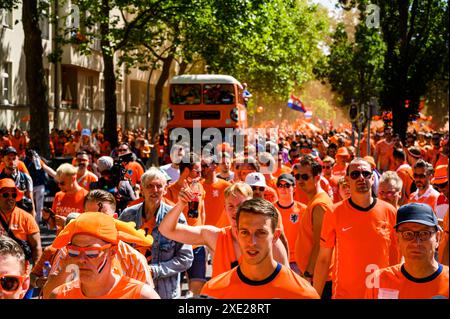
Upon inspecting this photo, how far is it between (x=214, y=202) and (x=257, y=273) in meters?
5.64

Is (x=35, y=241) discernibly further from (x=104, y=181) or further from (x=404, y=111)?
(x=404, y=111)

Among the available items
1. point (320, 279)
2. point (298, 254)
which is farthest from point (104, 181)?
point (320, 279)

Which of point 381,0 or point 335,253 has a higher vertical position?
point 381,0

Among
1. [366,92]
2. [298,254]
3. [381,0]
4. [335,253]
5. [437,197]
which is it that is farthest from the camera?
[366,92]

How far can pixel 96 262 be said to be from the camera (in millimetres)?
4094

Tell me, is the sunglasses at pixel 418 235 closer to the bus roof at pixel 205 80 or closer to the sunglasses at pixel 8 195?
the sunglasses at pixel 8 195

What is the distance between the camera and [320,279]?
6.21m

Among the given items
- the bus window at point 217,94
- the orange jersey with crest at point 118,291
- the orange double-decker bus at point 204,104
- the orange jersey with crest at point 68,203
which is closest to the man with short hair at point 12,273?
the orange jersey with crest at point 118,291

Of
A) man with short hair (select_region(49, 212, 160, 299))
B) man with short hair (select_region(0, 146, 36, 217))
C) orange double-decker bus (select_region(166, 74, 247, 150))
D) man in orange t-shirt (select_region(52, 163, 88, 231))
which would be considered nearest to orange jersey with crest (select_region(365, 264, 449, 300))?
man with short hair (select_region(49, 212, 160, 299))

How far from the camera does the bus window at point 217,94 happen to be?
2931 cm

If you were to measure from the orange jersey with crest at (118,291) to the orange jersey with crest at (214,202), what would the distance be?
17.5ft

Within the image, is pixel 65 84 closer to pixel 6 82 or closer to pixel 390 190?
pixel 6 82

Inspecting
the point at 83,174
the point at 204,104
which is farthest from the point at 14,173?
the point at 204,104

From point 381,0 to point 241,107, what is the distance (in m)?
6.16
